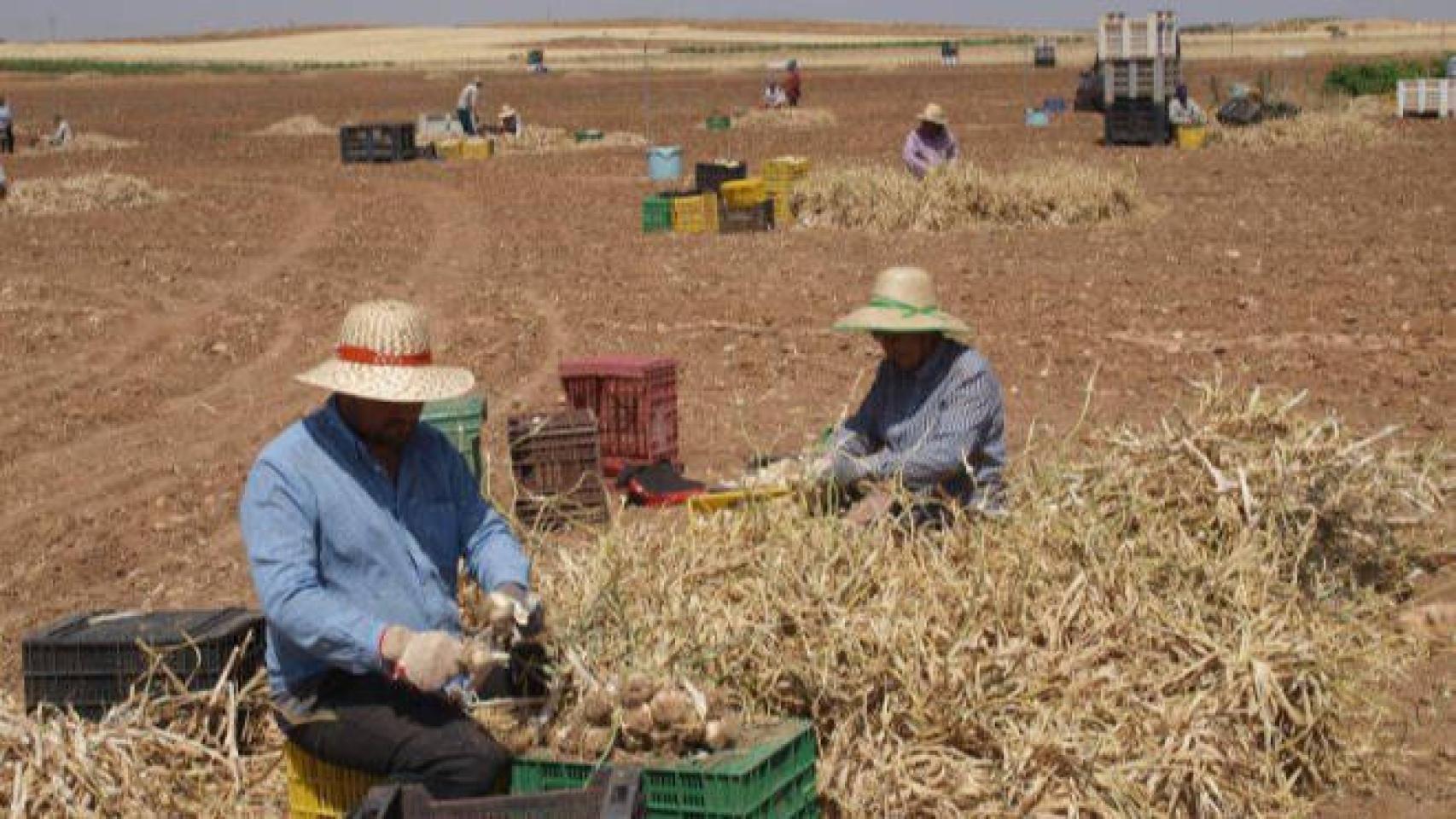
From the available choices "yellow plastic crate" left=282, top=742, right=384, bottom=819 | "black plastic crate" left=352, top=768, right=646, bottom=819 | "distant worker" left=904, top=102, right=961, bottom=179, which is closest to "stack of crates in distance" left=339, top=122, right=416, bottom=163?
"distant worker" left=904, top=102, right=961, bottom=179

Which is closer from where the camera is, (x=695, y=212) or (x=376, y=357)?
(x=376, y=357)

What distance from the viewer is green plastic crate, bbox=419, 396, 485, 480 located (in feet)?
27.3

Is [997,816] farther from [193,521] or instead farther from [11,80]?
[11,80]

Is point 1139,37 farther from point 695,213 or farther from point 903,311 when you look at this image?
point 903,311

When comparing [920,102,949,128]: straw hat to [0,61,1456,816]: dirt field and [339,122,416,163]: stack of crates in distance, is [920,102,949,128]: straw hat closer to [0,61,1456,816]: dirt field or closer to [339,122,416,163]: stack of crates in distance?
[0,61,1456,816]: dirt field

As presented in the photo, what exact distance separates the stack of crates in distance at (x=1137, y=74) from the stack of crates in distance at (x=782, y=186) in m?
11.0

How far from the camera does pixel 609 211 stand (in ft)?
69.6

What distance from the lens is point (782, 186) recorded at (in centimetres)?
1923

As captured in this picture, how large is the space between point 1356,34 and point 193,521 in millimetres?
108667

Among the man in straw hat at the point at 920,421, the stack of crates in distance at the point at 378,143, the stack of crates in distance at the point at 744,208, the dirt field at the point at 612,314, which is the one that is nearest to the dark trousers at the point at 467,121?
the stack of crates in distance at the point at 378,143

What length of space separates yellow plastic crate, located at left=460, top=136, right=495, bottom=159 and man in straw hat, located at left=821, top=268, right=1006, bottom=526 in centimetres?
2477

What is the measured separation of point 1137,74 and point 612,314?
1679 centimetres

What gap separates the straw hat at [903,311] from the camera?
6.20 metres

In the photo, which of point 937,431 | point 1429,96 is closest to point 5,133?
point 1429,96
